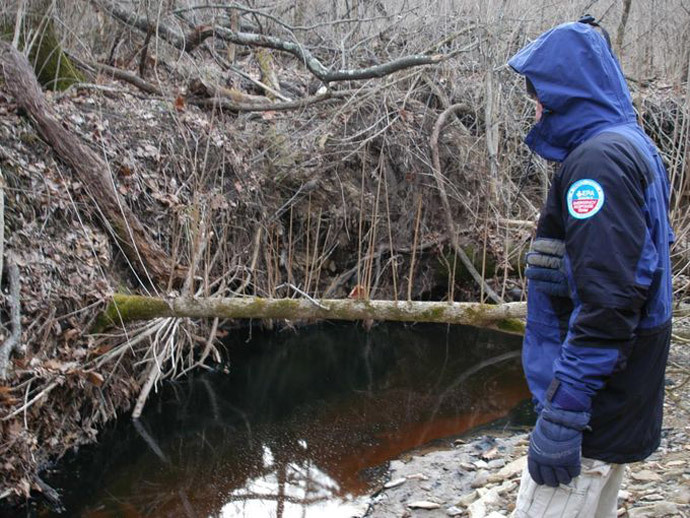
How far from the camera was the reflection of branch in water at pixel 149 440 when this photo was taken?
5713 millimetres

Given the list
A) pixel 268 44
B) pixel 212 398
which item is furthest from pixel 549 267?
pixel 268 44

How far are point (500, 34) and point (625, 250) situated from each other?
26.7ft

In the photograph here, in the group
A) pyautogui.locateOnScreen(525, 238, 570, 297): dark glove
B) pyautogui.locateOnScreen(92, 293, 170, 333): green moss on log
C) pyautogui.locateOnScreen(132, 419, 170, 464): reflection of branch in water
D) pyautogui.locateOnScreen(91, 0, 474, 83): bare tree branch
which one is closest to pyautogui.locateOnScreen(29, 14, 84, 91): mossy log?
pyautogui.locateOnScreen(91, 0, 474, 83): bare tree branch

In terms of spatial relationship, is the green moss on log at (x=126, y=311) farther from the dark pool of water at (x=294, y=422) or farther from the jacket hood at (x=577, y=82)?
the jacket hood at (x=577, y=82)

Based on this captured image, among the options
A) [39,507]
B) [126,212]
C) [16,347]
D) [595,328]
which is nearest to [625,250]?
[595,328]

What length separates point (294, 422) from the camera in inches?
253

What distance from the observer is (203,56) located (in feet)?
30.4

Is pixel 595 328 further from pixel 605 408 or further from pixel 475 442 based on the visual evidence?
pixel 475 442

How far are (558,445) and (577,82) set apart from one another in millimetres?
1143

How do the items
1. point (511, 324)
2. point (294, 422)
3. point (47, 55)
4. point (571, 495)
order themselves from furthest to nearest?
point (47, 55) < point (294, 422) < point (511, 324) < point (571, 495)

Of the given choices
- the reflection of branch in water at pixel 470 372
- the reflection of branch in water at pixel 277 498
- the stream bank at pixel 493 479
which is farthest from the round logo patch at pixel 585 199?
the reflection of branch in water at pixel 470 372

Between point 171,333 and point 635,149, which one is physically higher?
point 635,149

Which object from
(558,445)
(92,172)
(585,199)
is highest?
(585,199)

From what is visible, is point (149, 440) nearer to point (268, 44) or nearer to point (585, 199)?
point (268, 44)
